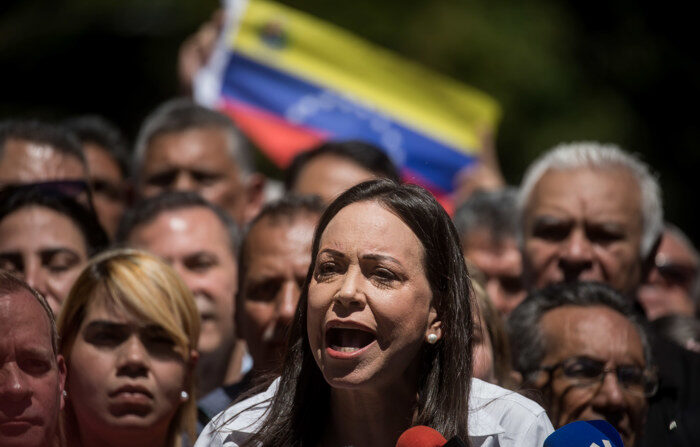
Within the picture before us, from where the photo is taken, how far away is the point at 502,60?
12.8 m

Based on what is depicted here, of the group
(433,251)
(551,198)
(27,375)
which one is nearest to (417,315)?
(433,251)

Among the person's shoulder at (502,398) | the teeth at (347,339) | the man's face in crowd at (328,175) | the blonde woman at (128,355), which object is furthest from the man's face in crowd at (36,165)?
the person's shoulder at (502,398)

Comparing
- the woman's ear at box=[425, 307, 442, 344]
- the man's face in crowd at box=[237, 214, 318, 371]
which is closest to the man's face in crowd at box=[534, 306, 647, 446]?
the man's face in crowd at box=[237, 214, 318, 371]

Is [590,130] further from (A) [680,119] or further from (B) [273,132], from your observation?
(B) [273,132]

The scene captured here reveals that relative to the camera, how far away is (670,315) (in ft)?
21.9

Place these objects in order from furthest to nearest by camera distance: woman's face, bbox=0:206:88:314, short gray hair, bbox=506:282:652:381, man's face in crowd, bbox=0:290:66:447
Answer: woman's face, bbox=0:206:88:314, short gray hair, bbox=506:282:652:381, man's face in crowd, bbox=0:290:66:447

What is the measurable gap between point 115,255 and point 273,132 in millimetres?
3798

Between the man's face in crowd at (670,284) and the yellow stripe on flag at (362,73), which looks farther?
the yellow stripe on flag at (362,73)

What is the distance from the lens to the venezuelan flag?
28.2ft

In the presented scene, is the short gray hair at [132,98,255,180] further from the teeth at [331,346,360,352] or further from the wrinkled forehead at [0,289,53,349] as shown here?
the teeth at [331,346,360,352]

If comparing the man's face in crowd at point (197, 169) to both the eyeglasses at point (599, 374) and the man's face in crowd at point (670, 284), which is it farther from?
the eyeglasses at point (599, 374)

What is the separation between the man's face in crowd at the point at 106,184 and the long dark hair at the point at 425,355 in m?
3.19

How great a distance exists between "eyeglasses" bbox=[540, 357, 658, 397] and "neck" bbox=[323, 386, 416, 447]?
125cm

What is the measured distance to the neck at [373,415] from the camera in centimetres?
393
